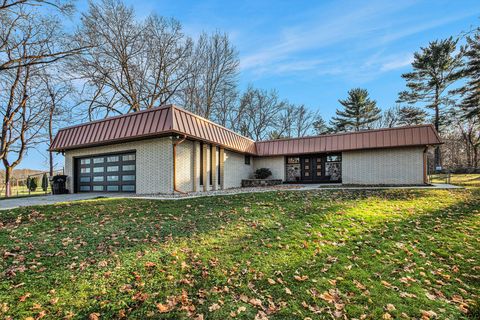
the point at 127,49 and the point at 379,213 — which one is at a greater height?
the point at 127,49

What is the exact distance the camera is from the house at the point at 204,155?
435 inches

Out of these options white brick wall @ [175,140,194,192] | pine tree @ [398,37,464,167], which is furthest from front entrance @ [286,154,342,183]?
pine tree @ [398,37,464,167]

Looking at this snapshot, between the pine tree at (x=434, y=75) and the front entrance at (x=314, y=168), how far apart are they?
16.0 metres

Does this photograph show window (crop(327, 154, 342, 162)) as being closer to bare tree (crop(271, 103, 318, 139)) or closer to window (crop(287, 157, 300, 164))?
window (crop(287, 157, 300, 164))

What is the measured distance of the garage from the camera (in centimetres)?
1226

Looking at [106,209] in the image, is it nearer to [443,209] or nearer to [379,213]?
[379,213]

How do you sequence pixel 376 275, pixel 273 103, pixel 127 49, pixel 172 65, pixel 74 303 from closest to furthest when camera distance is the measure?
pixel 74 303 → pixel 376 275 → pixel 127 49 → pixel 172 65 → pixel 273 103

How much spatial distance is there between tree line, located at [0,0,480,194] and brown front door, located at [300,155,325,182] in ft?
33.6

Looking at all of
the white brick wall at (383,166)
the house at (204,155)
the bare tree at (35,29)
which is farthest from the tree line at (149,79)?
the white brick wall at (383,166)

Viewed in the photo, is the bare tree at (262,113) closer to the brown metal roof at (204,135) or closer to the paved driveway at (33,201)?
the brown metal roof at (204,135)

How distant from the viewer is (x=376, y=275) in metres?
3.85

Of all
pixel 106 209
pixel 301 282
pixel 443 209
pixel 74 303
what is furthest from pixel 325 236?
pixel 106 209

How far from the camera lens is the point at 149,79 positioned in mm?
21719

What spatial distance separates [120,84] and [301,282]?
21.6m
